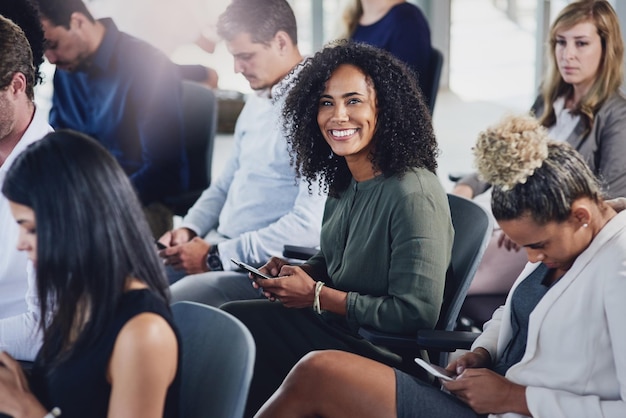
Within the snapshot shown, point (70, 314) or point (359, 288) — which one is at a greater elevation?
point (70, 314)

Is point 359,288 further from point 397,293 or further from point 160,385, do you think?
point 160,385

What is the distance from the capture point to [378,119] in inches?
93.7

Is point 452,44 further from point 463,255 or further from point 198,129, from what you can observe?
point 463,255

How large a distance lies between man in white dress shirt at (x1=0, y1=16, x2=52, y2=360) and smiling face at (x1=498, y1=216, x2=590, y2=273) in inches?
40.1

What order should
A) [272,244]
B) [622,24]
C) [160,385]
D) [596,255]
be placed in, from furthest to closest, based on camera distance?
[622,24], [272,244], [596,255], [160,385]

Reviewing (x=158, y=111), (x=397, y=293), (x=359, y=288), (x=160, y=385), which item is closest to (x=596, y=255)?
(x=397, y=293)

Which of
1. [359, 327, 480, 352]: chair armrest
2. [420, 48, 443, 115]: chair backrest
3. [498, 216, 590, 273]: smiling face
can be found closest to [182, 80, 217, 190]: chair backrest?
[420, 48, 443, 115]: chair backrest

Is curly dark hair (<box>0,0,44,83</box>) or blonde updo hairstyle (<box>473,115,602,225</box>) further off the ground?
curly dark hair (<box>0,0,44,83</box>)

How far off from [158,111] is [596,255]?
7.17 feet

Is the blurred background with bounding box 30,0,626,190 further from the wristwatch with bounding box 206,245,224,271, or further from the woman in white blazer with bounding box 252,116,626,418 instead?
the woman in white blazer with bounding box 252,116,626,418

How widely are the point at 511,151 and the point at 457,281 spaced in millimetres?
614

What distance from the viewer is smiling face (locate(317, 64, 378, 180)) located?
7.74 ft

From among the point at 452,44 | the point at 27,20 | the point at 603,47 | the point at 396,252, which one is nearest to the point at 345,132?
the point at 396,252

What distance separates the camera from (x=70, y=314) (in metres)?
1.53
